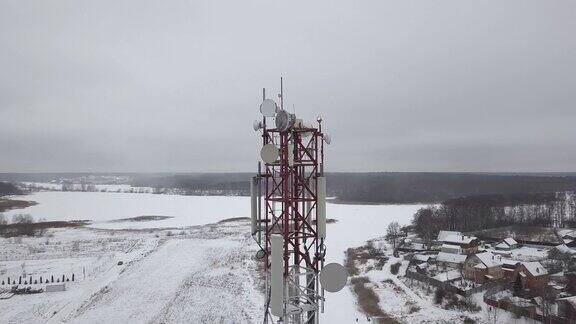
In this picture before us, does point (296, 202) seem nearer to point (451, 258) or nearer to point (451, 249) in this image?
point (451, 258)

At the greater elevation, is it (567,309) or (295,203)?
(295,203)

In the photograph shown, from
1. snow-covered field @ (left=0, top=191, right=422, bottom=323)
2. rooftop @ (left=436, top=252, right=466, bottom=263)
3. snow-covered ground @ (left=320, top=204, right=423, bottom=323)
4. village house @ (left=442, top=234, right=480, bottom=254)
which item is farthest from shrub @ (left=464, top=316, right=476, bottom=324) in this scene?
village house @ (left=442, top=234, right=480, bottom=254)

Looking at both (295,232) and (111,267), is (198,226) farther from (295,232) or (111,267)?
(295,232)

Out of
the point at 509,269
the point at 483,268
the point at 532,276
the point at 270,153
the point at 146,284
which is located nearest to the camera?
the point at 270,153

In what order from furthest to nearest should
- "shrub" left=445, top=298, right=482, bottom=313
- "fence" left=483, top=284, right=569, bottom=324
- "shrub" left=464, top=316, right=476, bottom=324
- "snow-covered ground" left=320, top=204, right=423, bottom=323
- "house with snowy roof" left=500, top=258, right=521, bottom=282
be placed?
"house with snowy roof" left=500, top=258, right=521, bottom=282
"shrub" left=445, top=298, right=482, bottom=313
"snow-covered ground" left=320, top=204, right=423, bottom=323
"shrub" left=464, top=316, right=476, bottom=324
"fence" left=483, top=284, right=569, bottom=324

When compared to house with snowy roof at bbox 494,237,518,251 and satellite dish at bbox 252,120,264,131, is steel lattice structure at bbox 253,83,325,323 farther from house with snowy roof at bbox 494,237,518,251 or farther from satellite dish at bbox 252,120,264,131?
house with snowy roof at bbox 494,237,518,251

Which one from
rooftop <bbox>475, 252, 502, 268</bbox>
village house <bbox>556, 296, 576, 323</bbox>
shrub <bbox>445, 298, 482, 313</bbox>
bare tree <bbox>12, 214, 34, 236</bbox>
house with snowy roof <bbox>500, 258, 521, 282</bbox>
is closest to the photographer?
village house <bbox>556, 296, 576, 323</bbox>

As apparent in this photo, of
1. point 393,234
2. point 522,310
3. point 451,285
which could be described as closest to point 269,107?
point 522,310
